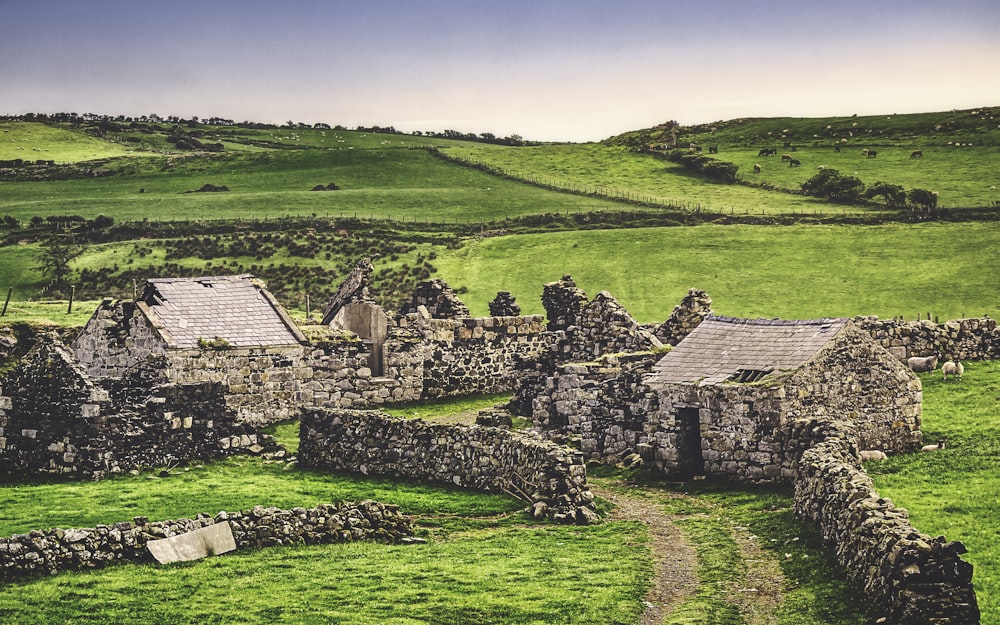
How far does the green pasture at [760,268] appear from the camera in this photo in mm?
74625

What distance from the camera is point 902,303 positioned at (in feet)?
245

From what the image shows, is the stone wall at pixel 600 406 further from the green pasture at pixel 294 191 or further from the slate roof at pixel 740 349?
the green pasture at pixel 294 191

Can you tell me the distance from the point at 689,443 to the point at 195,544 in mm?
11971

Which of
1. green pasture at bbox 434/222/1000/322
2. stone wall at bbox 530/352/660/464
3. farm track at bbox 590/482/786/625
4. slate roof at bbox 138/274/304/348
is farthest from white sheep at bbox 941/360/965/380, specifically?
green pasture at bbox 434/222/1000/322

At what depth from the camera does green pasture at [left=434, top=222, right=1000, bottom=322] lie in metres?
74.6

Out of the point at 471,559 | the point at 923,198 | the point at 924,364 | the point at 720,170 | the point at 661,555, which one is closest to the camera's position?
the point at 471,559

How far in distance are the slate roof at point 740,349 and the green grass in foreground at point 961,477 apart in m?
2.91

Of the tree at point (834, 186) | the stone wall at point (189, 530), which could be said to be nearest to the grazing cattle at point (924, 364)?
the stone wall at point (189, 530)

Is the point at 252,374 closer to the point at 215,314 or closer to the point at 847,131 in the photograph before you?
the point at 215,314

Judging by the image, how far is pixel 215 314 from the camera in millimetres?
37375

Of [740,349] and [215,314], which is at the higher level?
[215,314]

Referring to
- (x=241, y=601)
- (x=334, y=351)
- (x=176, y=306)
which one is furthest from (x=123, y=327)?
(x=241, y=601)

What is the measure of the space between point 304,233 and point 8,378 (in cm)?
7893

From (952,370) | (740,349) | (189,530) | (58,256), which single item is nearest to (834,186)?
(58,256)
